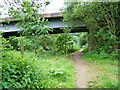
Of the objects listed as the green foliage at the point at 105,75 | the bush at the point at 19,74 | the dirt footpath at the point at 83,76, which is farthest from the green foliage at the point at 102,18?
the bush at the point at 19,74

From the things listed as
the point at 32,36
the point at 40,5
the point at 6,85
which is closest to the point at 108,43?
the point at 32,36

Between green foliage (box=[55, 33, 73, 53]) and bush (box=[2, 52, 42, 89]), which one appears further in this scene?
green foliage (box=[55, 33, 73, 53])

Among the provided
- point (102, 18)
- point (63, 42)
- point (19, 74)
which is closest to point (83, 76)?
point (19, 74)

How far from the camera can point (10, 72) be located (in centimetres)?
213

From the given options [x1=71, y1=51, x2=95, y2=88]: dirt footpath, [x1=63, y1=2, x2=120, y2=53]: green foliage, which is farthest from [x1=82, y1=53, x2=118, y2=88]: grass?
[x1=63, y1=2, x2=120, y2=53]: green foliage

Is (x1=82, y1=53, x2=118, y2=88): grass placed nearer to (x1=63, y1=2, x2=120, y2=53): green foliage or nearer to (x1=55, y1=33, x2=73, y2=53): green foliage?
(x1=63, y1=2, x2=120, y2=53): green foliage

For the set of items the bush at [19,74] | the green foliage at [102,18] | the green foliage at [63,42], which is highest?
the green foliage at [102,18]

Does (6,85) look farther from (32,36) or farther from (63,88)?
(32,36)

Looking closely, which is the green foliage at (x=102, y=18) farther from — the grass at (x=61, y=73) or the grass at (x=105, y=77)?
the grass at (x=61, y=73)

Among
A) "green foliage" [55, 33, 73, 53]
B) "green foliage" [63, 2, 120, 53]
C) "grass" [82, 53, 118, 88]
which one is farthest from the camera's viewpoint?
"green foliage" [55, 33, 73, 53]

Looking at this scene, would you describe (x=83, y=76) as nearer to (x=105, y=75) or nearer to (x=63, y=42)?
(x=105, y=75)

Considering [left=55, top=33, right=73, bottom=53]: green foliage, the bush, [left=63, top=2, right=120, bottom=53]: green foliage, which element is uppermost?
[left=63, top=2, right=120, bottom=53]: green foliage

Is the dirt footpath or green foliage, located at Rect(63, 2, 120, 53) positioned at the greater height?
green foliage, located at Rect(63, 2, 120, 53)

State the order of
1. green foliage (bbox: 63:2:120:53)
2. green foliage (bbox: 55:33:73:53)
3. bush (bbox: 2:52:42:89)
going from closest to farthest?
bush (bbox: 2:52:42:89)
green foliage (bbox: 63:2:120:53)
green foliage (bbox: 55:33:73:53)
